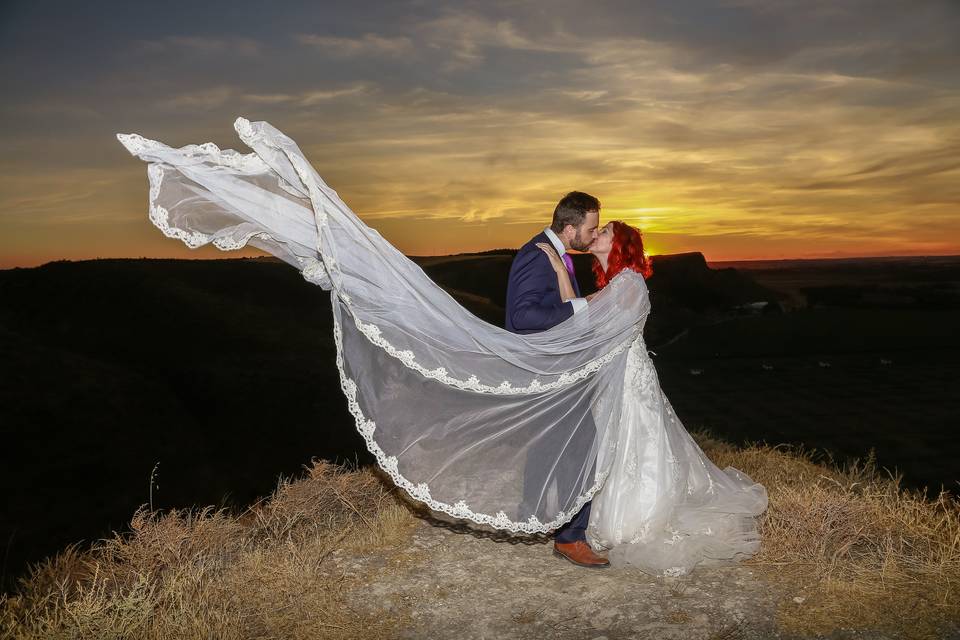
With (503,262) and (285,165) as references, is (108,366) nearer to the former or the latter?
(285,165)

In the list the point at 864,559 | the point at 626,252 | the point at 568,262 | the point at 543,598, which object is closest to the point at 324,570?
the point at 543,598

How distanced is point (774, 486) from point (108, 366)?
775 inches

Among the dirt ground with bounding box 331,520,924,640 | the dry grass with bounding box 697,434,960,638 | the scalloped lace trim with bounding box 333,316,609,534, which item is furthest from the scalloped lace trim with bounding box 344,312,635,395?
the dry grass with bounding box 697,434,960,638

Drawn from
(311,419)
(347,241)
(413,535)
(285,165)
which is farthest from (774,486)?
(311,419)

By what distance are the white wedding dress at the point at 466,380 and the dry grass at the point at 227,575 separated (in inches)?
52.1

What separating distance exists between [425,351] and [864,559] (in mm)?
4047

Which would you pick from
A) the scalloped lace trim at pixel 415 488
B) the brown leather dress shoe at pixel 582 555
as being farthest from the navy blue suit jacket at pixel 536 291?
the brown leather dress shoe at pixel 582 555

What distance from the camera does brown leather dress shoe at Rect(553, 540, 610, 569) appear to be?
5.85 m

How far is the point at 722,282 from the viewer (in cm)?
3962

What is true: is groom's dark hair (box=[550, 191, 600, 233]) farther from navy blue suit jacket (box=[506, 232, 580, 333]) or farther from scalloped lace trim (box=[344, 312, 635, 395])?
scalloped lace trim (box=[344, 312, 635, 395])

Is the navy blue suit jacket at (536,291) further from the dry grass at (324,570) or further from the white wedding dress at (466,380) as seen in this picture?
the dry grass at (324,570)

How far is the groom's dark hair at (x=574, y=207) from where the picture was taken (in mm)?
5430

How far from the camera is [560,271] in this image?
18.1 feet

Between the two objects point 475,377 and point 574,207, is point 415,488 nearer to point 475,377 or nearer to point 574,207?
point 475,377
